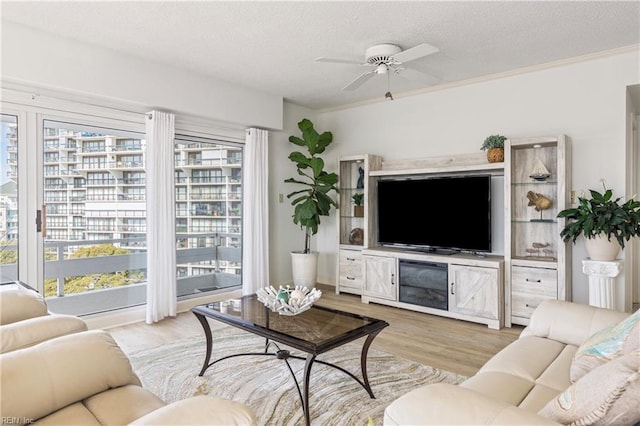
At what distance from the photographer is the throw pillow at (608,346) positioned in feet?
4.64

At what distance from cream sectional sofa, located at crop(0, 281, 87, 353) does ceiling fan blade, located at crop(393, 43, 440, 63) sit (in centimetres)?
282

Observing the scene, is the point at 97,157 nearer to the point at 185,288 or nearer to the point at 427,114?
the point at 185,288

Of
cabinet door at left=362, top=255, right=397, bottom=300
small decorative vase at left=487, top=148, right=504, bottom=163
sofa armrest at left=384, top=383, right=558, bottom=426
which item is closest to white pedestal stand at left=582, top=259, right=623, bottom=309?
small decorative vase at left=487, top=148, right=504, bottom=163

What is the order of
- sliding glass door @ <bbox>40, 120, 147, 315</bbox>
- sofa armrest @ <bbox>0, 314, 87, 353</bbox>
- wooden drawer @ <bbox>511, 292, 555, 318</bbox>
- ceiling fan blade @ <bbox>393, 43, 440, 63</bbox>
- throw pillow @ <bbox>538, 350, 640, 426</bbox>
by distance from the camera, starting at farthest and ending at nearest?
wooden drawer @ <bbox>511, 292, 555, 318</bbox>
sliding glass door @ <bbox>40, 120, 147, 315</bbox>
ceiling fan blade @ <bbox>393, 43, 440, 63</bbox>
sofa armrest @ <bbox>0, 314, 87, 353</bbox>
throw pillow @ <bbox>538, 350, 640, 426</bbox>

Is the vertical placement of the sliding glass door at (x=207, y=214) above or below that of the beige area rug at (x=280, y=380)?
above

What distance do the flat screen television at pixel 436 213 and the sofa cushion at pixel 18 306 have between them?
372cm

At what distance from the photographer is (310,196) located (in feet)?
17.3

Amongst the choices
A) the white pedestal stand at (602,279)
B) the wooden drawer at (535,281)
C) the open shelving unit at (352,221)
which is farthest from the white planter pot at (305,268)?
the white pedestal stand at (602,279)

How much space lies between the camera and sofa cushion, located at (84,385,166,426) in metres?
1.35

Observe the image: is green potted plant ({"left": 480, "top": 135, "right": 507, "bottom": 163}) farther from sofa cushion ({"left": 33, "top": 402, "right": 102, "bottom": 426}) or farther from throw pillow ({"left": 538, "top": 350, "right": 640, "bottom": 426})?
sofa cushion ({"left": 33, "top": 402, "right": 102, "bottom": 426})

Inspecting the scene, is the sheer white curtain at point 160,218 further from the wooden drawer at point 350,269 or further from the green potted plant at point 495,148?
the green potted plant at point 495,148

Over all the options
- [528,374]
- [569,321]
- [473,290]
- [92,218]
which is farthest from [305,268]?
[528,374]

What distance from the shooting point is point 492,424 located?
1.11m

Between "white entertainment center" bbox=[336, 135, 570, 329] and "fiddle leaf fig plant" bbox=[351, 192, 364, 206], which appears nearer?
"white entertainment center" bbox=[336, 135, 570, 329]
